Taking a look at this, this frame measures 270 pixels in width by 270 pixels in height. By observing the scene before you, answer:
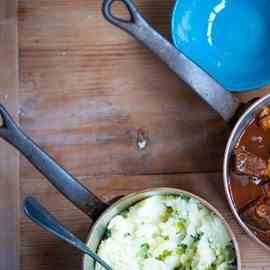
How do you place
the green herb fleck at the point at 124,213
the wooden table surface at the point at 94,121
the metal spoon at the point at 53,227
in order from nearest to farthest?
the metal spoon at the point at 53,227
the green herb fleck at the point at 124,213
the wooden table surface at the point at 94,121

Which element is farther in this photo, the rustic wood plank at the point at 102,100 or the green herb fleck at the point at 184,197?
the rustic wood plank at the point at 102,100

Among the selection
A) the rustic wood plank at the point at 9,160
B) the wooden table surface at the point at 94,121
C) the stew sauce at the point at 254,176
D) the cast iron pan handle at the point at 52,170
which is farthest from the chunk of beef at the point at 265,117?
the rustic wood plank at the point at 9,160

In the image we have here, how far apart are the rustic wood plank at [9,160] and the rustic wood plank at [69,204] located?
0.02m

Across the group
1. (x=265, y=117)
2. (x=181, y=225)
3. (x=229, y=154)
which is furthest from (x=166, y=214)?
(x=265, y=117)

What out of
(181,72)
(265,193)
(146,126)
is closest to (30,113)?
(146,126)

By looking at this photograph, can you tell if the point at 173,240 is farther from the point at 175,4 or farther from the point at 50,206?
the point at 175,4

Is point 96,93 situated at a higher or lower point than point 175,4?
lower

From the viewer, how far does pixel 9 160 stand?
1433mm

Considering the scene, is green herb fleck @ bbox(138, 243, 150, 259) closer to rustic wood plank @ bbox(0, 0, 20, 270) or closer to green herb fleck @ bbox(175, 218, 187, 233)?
green herb fleck @ bbox(175, 218, 187, 233)

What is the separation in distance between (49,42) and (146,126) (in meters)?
0.28

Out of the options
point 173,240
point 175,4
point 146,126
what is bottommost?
point 173,240

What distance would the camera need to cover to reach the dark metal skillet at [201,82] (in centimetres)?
128

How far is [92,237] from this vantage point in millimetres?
1252

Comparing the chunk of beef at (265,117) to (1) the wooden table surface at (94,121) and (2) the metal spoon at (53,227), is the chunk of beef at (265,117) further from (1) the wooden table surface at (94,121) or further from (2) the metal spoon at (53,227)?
(2) the metal spoon at (53,227)
